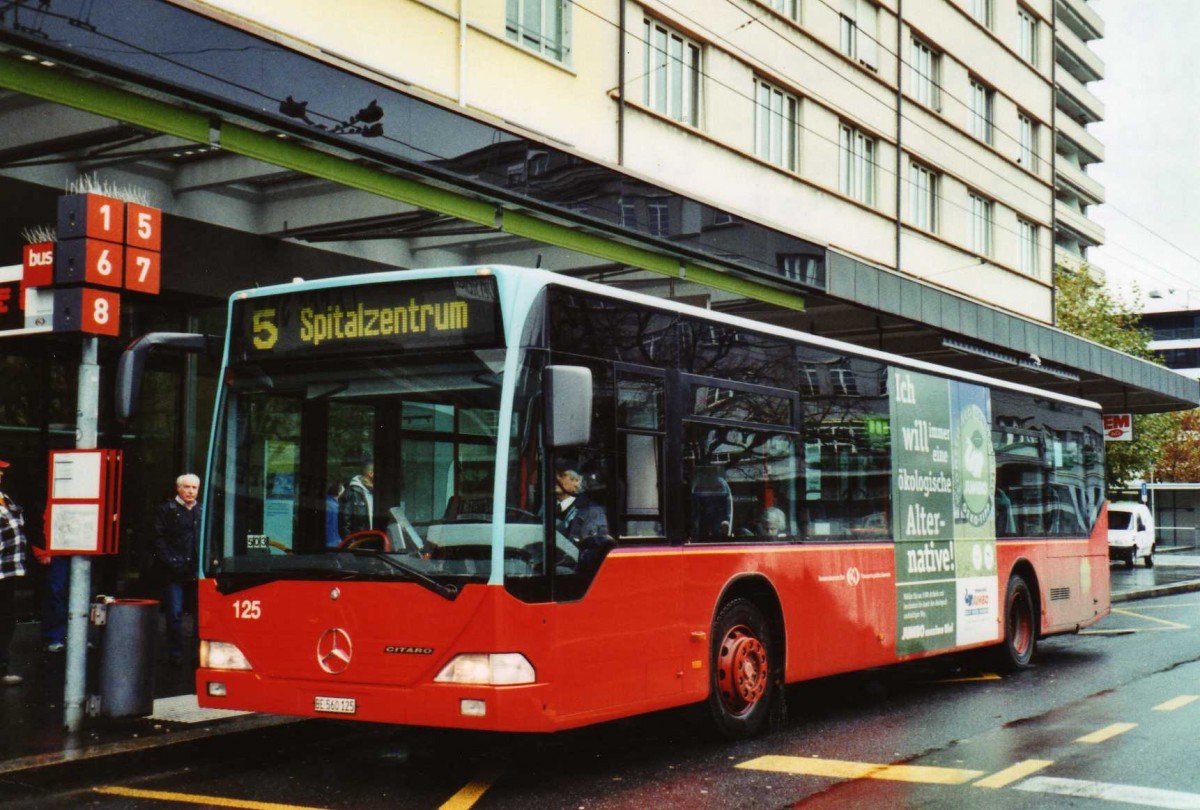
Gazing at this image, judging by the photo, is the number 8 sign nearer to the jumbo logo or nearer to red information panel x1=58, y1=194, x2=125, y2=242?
red information panel x1=58, y1=194, x2=125, y2=242

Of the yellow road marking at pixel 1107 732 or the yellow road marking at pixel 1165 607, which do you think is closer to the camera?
the yellow road marking at pixel 1107 732

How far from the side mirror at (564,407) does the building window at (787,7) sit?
1783cm

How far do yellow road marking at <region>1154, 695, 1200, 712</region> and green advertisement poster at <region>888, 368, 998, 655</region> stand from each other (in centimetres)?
193

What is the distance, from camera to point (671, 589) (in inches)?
324

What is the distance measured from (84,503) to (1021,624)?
30.3ft

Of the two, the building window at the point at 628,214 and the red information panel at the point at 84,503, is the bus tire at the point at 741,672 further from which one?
the building window at the point at 628,214

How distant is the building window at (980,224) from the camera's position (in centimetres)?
3153

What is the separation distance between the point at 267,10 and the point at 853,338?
532 inches

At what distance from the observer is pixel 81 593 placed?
902cm

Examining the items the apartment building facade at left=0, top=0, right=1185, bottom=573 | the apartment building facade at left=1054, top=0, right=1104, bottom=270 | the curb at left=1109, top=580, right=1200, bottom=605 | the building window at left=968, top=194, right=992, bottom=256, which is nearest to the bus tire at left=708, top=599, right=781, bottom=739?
the apartment building facade at left=0, top=0, right=1185, bottom=573

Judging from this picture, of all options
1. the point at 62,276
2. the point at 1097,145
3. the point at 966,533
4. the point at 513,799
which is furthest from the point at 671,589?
the point at 1097,145

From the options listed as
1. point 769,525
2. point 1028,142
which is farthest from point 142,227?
point 1028,142

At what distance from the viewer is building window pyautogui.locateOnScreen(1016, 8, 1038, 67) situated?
3438 centimetres

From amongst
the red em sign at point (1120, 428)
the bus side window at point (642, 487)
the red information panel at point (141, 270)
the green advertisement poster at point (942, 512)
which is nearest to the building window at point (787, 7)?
the red em sign at point (1120, 428)
